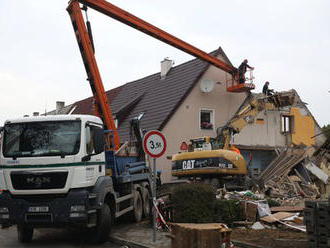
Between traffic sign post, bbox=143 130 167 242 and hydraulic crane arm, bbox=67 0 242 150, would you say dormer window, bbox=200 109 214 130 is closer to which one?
hydraulic crane arm, bbox=67 0 242 150

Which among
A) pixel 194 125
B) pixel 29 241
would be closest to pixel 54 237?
pixel 29 241

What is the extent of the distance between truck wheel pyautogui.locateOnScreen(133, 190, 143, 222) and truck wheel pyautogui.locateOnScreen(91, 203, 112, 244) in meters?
2.97

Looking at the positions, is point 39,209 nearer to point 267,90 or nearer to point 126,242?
point 126,242

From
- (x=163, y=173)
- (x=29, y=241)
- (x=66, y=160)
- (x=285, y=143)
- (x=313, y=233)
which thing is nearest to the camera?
(x=313, y=233)

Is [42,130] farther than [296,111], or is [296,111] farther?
[296,111]

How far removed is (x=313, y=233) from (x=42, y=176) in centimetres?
588

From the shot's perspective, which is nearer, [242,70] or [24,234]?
[24,234]

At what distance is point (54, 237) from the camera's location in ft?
41.3

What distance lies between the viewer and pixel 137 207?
14.9m

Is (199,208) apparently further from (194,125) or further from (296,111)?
(296,111)

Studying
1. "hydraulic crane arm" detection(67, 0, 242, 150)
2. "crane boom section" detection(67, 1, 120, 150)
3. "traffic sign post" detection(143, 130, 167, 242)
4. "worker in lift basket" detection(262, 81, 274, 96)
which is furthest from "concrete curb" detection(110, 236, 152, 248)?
"worker in lift basket" detection(262, 81, 274, 96)

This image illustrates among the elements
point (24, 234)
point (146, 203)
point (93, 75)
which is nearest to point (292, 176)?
point (146, 203)

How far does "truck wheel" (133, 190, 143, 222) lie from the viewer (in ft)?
47.9

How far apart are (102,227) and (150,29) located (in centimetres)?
1338
